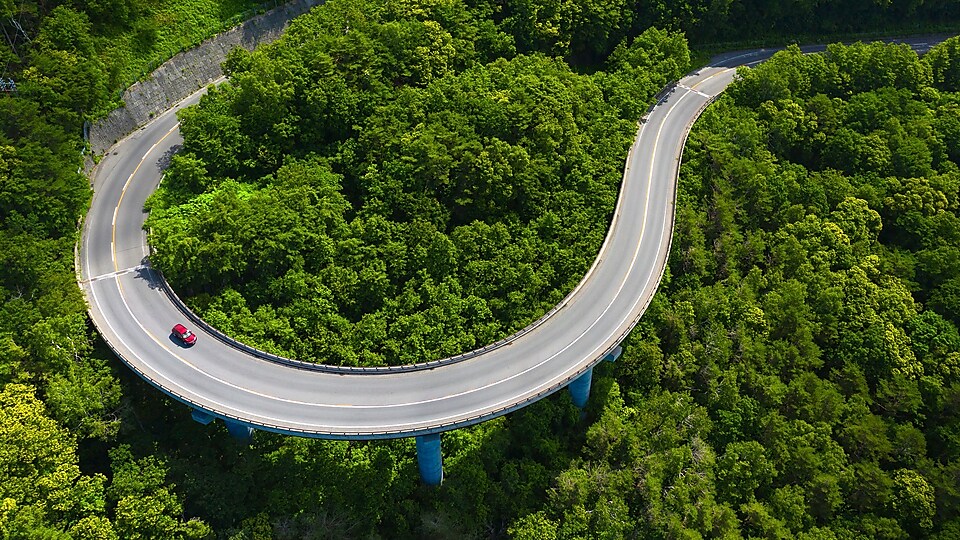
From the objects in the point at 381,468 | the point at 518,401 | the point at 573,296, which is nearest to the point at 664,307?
the point at 573,296

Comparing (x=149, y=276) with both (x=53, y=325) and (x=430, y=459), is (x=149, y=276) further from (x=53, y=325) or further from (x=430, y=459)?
(x=430, y=459)

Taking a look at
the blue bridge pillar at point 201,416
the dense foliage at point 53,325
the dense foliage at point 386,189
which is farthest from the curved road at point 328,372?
the dense foliage at point 53,325

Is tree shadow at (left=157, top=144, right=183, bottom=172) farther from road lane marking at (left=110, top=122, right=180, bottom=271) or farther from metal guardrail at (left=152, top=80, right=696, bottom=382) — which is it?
metal guardrail at (left=152, top=80, right=696, bottom=382)

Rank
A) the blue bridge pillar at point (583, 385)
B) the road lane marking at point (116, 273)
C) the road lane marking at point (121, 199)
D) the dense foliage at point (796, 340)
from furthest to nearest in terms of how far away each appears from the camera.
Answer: the road lane marking at point (121, 199) → the dense foliage at point (796, 340) → the blue bridge pillar at point (583, 385) → the road lane marking at point (116, 273)

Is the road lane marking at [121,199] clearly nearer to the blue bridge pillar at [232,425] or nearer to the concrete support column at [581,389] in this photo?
the blue bridge pillar at [232,425]

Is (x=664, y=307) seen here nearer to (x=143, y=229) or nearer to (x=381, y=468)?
(x=381, y=468)

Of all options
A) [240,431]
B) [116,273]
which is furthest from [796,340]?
[116,273]
